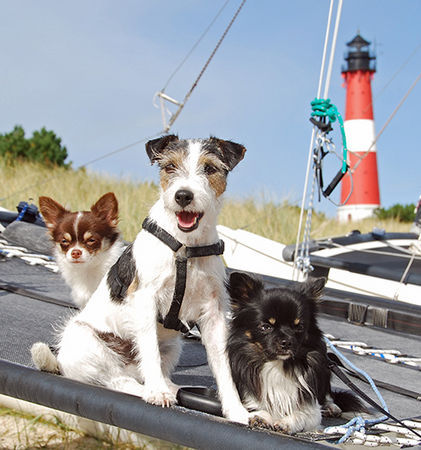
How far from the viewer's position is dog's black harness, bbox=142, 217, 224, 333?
2.28 m

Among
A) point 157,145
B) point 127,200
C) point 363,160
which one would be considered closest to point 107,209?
point 157,145

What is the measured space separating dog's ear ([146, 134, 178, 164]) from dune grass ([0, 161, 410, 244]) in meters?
7.12

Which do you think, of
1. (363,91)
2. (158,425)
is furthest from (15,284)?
(363,91)

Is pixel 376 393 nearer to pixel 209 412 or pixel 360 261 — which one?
pixel 209 412

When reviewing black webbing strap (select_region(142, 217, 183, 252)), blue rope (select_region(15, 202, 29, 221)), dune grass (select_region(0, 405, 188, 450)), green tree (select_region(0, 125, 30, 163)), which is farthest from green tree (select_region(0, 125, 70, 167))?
black webbing strap (select_region(142, 217, 183, 252))

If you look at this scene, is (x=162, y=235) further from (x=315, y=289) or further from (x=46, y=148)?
(x=46, y=148)

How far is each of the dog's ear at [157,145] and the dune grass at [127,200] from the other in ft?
23.4

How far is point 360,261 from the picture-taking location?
6.93m

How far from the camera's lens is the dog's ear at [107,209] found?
11.2 feet

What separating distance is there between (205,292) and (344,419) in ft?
2.61

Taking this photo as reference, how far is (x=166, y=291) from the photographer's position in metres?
2.32

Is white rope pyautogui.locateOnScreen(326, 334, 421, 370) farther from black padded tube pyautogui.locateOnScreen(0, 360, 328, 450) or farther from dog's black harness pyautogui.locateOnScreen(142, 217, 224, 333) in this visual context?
black padded tube pyautogui.locateOnScreen(0, 360, 328, 450)

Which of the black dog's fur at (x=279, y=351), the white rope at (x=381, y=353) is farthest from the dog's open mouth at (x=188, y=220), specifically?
the white rope at (x=381, y=353)

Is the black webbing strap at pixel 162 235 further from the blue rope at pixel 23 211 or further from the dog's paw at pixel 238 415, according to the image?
the blue rope at pixel 23 211
